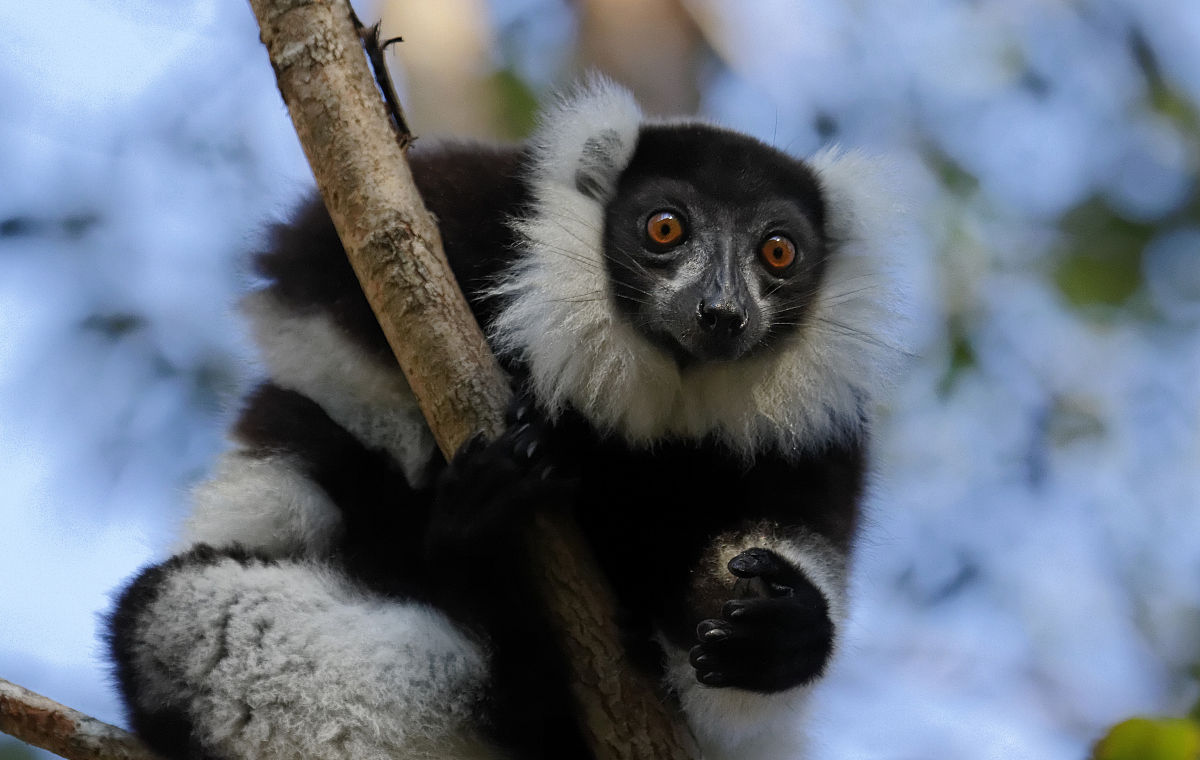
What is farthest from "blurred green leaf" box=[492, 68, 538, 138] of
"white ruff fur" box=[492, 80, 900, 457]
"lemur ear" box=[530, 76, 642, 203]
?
"white ruff fur" box=[492, 80, 900, 457]

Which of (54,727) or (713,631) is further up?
(713,631)

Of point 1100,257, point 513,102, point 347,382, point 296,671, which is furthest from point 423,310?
point 1100,257

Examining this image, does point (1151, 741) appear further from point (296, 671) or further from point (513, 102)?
point (513, 102)

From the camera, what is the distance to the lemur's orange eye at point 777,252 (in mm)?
3896

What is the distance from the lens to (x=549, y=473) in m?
3.17

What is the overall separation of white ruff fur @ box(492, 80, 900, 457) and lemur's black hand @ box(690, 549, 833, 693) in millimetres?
717

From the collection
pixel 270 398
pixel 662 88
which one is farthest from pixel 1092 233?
pixel 270 398

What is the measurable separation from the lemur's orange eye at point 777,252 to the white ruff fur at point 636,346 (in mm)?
200

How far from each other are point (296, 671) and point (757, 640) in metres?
1.36

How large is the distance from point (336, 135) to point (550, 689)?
177 centimetres

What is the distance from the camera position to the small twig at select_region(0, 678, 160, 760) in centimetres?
325

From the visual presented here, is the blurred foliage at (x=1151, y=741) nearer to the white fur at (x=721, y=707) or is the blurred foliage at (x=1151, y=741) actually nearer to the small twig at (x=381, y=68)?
the white fur at (x=721, y=707)

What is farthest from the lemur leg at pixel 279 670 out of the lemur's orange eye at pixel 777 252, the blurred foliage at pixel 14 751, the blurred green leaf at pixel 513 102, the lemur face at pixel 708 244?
the blurred green leaf at pixel 513 102

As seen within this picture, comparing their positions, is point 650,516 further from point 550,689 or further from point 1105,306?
point 1105,306
